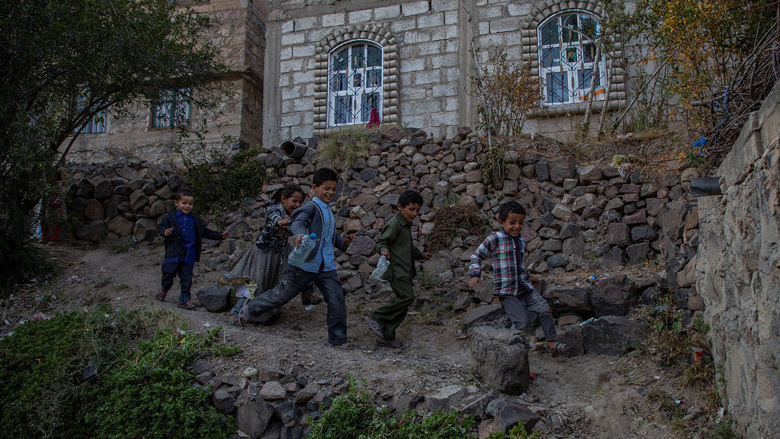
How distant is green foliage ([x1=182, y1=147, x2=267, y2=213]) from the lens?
29.6ft

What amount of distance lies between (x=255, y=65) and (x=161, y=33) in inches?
196

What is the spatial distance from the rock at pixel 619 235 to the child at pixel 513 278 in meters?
2.08

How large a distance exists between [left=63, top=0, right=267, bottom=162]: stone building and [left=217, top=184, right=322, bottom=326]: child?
7.29 metres

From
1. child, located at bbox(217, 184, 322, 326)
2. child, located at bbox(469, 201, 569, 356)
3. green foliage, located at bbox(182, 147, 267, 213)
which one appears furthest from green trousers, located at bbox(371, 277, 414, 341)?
green foliage, located at bbox(182, 147, 267, 213)

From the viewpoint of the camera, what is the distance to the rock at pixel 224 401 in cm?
418

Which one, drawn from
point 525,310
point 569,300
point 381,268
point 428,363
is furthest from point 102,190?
point 569,300

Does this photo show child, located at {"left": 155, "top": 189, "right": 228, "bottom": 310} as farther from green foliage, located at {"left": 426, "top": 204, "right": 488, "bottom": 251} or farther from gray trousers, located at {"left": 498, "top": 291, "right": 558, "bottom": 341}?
gray trousers, located at {"left": 498, "top": 291, "right": 558, "bottom": 341}

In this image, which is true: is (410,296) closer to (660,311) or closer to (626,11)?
(660,311)

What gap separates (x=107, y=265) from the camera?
814 cm

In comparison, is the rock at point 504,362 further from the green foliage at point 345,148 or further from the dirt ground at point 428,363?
the green foliage at point 345,148

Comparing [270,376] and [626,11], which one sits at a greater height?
[626,11]

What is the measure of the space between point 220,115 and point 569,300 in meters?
9.79

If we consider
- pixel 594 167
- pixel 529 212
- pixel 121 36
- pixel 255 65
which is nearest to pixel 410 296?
pixel 529 212

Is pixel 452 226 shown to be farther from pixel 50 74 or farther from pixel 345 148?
pixel 50 74
